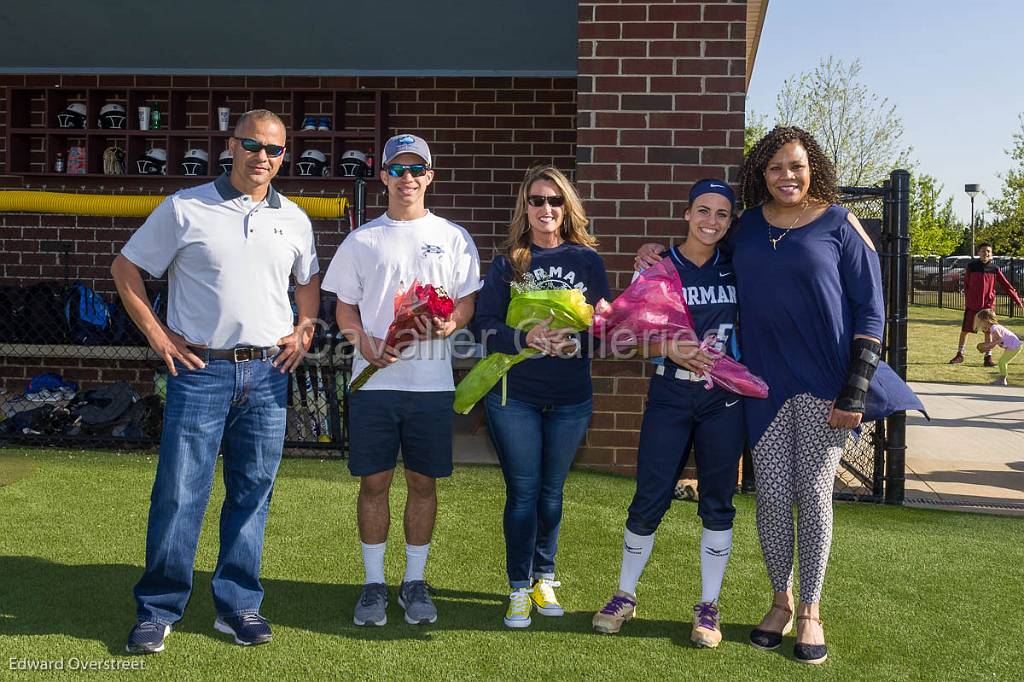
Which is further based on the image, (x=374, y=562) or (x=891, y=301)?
(x=891, y=301)

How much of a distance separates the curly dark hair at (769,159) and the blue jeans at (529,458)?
105 cm

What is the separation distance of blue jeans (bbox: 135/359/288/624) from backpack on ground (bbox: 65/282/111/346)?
4.44m

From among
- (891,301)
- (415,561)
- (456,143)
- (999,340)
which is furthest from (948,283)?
(415,561)

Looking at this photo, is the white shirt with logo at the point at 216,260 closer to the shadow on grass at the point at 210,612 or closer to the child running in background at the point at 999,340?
the shadow on grass at the point at 210,612

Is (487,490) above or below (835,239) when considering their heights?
below

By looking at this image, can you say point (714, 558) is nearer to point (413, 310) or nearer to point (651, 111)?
point (413, 310)

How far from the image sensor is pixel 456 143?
8.34 metres

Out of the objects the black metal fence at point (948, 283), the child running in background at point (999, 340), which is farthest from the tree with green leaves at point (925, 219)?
the child running in background at point (999, 340)

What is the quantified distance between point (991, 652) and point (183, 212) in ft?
11.4

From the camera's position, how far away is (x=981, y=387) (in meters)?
12.0

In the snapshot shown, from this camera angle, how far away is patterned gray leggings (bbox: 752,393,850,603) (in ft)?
10.8

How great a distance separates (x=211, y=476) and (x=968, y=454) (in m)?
6.29

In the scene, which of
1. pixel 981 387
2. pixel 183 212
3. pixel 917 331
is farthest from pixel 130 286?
pixel 917 331

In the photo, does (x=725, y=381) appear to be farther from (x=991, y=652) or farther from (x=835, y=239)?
(x=991, y=652)
